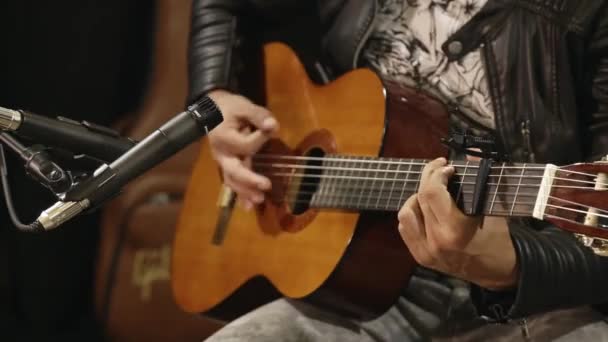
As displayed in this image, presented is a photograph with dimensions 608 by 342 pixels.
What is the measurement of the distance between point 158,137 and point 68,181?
0.10 meters

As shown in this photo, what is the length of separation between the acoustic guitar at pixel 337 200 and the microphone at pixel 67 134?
40cm

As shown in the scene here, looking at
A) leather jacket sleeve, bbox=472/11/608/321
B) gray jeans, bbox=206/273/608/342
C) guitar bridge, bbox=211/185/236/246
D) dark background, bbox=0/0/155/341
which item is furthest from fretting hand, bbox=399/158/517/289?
dark background, bbox=0/0/155/341

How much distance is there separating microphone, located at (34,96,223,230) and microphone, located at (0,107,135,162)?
4 centimetres

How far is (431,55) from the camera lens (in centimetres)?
115

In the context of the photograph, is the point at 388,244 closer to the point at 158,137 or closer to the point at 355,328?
the point at 355,328

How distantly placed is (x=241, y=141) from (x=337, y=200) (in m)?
0.23

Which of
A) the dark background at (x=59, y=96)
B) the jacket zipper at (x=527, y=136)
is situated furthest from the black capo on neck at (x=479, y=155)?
the dark background at (x=59, y=96)

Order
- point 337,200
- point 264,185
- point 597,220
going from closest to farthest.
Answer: point 597,220 → point 337,200 → point 264,185

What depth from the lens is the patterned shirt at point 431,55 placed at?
1116 millimetres

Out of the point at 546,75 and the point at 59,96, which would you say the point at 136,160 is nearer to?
the point at 546,75

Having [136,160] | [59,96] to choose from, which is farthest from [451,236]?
[59,96]

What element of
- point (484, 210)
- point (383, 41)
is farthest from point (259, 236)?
point (484, 210)

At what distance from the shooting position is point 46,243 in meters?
1.88

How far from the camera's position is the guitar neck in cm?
84
